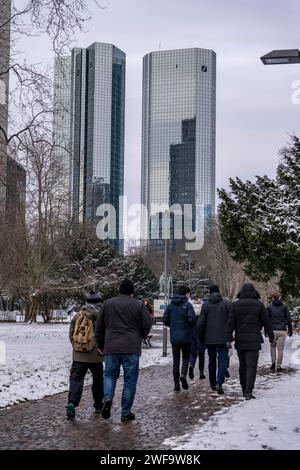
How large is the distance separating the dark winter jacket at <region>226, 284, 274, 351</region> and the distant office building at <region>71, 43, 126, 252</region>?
78.3 ft

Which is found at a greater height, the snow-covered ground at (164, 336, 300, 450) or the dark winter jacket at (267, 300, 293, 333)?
the dark winter jacket at (267, 300, 293, 333)

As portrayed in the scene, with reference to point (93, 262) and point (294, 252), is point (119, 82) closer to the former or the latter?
point (93, 262)

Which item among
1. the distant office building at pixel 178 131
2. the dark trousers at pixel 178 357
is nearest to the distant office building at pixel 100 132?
the distant office building at pixel 178 131

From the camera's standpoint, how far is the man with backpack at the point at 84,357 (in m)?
9.59

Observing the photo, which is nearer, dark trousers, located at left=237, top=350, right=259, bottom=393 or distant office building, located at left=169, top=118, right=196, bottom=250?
dark trousers, located at left=237, top=350, right=259, bottom=393

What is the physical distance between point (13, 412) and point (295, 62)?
7026 mm

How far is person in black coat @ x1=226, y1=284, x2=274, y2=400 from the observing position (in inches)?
454

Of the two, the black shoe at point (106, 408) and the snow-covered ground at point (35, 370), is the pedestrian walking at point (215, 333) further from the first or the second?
the black shoe at point (106, 408)

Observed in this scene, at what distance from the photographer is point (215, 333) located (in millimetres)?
12484

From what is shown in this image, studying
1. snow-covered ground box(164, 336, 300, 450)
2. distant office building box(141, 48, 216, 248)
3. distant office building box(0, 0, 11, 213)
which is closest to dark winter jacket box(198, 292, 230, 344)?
snow-covered ground box(164, 336, 300, 450)

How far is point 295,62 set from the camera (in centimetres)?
1121

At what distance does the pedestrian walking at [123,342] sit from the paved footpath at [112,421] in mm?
353

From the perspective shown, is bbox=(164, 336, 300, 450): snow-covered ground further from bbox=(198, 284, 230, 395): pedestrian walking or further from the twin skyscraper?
the twin skyscraper

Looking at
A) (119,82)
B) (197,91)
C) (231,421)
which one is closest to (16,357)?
(231,421)
